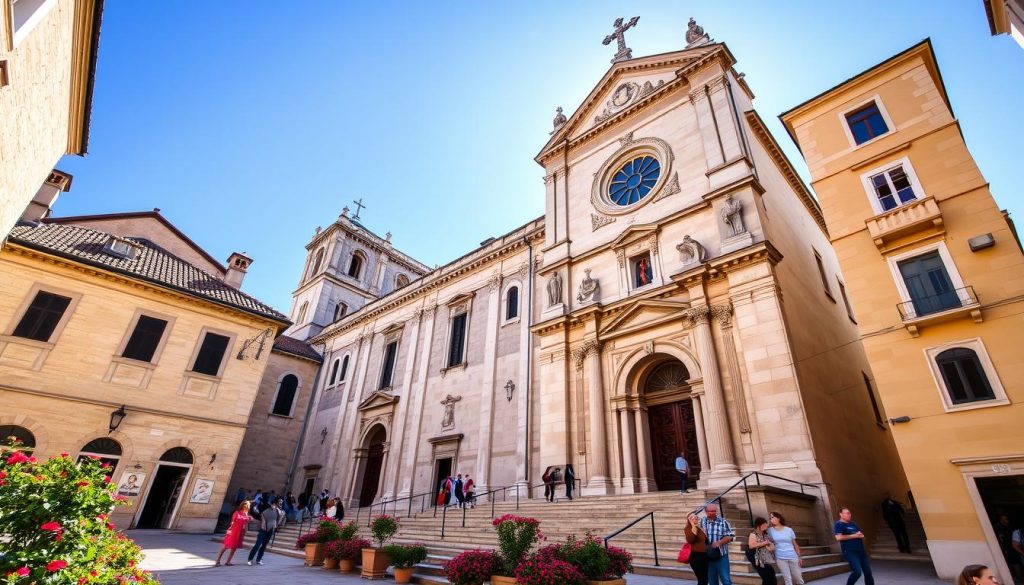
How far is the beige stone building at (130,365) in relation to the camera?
56.0ft

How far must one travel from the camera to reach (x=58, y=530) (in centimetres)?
402

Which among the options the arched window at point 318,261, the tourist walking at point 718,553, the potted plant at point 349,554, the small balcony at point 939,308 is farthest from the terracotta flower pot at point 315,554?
the arched window at point 318,261

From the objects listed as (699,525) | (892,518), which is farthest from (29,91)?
(892,518)

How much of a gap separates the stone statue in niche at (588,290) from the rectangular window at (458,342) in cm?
769

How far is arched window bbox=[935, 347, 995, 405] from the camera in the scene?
10.3 m

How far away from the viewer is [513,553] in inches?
301

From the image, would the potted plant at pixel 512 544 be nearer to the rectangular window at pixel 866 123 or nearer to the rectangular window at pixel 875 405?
the rectangular window at pixel 866 123

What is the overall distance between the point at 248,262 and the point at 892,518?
29.0m

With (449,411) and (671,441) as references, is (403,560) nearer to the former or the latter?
(671,441)

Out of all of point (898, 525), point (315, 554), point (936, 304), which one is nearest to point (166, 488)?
point (315, 554)

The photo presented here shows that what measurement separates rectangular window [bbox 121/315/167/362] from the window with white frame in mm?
25615

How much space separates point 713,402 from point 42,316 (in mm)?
23468

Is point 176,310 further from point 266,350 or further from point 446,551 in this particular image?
point 446,551

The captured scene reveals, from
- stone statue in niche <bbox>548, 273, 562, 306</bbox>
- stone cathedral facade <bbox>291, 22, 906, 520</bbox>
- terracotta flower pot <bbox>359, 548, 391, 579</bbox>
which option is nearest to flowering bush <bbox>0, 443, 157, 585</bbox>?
terracotta flower pot <bbox>359, 548, 391, 579</bbox>
